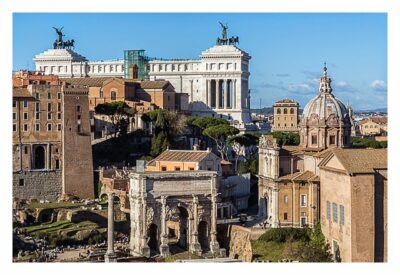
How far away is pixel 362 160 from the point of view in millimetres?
28500

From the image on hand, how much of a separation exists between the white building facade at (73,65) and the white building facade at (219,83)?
3064 millimetres

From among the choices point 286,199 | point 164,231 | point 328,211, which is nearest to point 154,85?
point 286,199

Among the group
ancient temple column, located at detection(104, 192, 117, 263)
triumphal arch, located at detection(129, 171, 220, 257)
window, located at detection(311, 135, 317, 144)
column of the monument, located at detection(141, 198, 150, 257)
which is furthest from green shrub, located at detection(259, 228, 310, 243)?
window, located at detection(311, 135, 317, 144)

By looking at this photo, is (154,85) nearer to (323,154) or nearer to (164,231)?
(323,154)

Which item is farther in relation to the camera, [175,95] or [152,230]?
[175,95]

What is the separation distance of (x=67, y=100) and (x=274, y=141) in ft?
31.9

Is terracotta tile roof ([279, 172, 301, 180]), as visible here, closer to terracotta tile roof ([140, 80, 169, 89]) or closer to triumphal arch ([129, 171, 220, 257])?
triumphal arch ([129, 171, 220, 257])

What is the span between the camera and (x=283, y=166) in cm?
3509

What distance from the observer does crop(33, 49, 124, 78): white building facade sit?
62.9m

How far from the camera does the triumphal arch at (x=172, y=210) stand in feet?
102

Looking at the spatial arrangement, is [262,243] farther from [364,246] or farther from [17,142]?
[17,142]

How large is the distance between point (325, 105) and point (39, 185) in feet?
41.8

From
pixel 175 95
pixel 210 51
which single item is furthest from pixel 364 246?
pixel 210 51

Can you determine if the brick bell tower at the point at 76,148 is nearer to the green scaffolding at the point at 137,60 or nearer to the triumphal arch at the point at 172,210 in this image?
the triumphal arch at the point at 172,210
